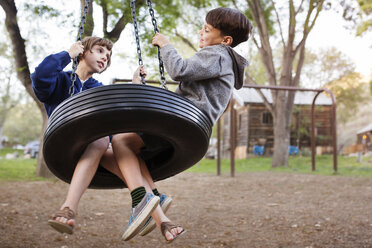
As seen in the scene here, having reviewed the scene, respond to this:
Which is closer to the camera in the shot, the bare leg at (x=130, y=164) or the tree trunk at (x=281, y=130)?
the bare leg at (x=130, y=164)

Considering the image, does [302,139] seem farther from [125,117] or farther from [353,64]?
[125,117]

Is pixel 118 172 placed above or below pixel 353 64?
below

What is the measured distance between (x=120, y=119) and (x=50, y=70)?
0.78 meters

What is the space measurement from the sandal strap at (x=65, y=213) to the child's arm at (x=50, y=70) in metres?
0.85

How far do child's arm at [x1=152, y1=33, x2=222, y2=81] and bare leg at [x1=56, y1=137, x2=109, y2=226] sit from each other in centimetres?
66

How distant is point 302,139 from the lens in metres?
24.1

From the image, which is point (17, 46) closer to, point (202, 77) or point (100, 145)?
point (100, 145)

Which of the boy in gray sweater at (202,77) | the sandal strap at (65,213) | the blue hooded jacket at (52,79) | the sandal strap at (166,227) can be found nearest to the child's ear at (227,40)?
the boy in gray sweater at (202,77)

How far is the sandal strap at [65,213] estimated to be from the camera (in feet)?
6.50

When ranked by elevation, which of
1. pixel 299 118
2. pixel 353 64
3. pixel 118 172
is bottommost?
pixel 118 172

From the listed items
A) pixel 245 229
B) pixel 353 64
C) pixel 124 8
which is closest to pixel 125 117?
pixel 245 229

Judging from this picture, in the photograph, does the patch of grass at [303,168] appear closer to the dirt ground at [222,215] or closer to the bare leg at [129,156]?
the dirt ground at [222,215]

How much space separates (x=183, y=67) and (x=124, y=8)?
6.08 meters

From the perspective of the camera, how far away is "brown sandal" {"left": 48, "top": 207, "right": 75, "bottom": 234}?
1.94 meters
